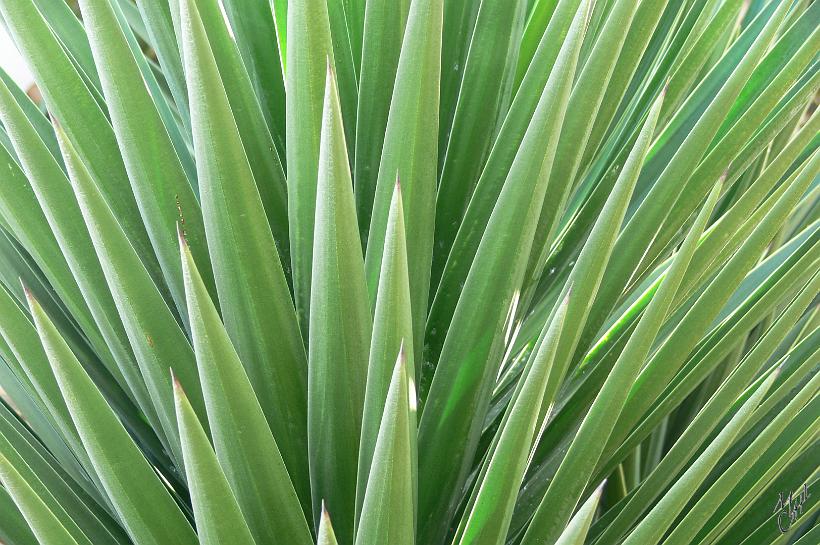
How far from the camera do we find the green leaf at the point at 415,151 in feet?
1.42

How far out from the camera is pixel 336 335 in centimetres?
40

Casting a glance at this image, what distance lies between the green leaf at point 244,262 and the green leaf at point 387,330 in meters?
0.07

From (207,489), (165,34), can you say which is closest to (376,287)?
(207,489)

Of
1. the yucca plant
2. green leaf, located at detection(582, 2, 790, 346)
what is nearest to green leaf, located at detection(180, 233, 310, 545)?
the yucca plant

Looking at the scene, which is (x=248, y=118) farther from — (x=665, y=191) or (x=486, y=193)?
(x=665, y=191)

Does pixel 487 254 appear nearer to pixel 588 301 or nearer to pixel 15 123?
pixel 588 301

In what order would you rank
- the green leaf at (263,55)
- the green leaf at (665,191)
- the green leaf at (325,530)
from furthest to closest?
the green leaf at (263,55) < the green leaf at (665,191) < the green leaf at (325,530)

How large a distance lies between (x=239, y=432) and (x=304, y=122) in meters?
0.18

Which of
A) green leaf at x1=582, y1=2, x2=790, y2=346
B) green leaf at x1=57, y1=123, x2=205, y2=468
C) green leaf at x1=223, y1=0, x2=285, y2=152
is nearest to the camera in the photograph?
green leaf at x1=57, y1=123, x2=205, y2=468

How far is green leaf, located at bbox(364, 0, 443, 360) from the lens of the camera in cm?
43

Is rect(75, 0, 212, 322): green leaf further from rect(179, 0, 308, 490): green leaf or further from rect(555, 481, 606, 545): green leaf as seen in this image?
rect(555, 481, 606, 545): green leaf

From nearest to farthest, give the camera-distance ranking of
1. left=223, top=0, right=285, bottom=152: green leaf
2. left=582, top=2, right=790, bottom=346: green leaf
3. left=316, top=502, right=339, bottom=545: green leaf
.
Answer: left=316, top=502, right=339, bottom=545: green leaf
left=582, top=2, right=790, bottom=346: green leaf
left=223, top=0, right=285, bottom=152: green leaf

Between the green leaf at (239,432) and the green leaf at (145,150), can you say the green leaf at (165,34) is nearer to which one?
the green leaf at (145,150)
